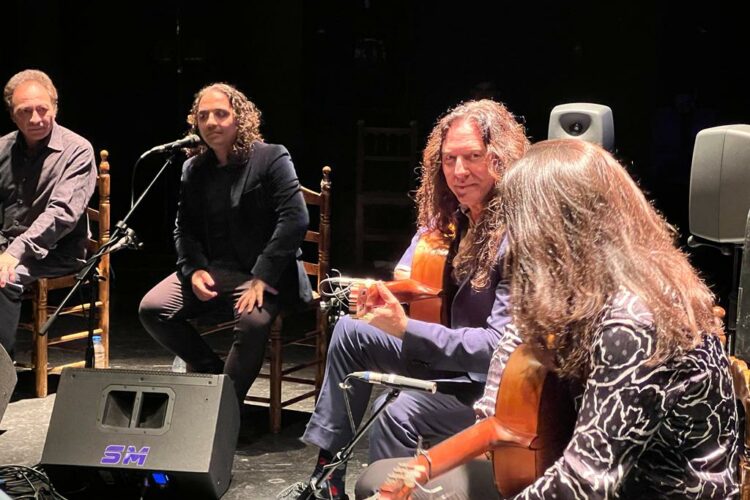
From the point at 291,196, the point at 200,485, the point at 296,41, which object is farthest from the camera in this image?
the point at 296,41

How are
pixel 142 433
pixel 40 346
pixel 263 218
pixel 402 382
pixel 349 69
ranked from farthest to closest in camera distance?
pixel 349 69, pixel 40 346, pixel 263 218, pixel 142 433, pixel 402 382

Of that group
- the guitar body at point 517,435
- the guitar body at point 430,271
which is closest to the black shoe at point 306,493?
the guitar body at point 430,271

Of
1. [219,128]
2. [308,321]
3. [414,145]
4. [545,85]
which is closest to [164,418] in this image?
[219,128]

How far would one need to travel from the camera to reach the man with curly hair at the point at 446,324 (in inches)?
92.0

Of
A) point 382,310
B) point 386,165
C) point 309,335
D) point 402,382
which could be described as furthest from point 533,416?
point 386,165

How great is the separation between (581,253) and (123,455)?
5.85 feet

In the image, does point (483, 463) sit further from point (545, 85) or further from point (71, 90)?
point (71, 90)

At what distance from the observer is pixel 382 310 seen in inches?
91.0

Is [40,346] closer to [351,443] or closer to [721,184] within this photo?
[351,443]

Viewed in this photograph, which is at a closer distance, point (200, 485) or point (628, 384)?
point (628, 384)

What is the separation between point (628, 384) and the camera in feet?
4.41

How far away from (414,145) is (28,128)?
298 centimetres

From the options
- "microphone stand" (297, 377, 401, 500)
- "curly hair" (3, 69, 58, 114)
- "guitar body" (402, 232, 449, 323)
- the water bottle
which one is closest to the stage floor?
the water bottle

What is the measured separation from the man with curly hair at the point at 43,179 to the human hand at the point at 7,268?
0.10 meters
